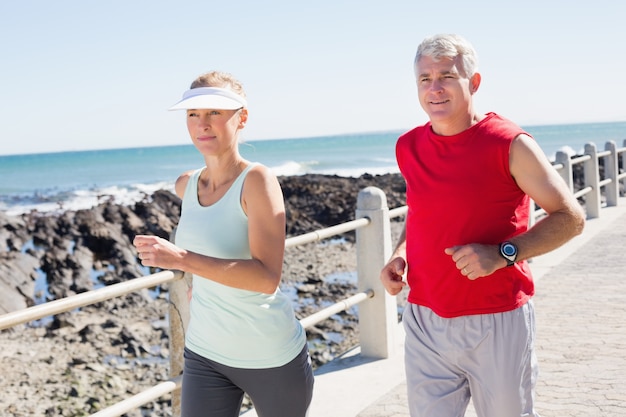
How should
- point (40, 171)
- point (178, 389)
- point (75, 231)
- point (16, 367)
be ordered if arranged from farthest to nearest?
1. point (40, 171)
2. point (75, 231)
3. point (16, 367)
4. point (178, 389)

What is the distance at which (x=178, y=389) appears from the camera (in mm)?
3934

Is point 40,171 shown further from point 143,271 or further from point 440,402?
point 440,402

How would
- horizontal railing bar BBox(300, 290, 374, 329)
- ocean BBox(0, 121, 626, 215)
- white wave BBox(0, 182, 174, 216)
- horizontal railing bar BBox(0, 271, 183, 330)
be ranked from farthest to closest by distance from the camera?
ocean BBox(0, 121, 626, 215)
white wave BBox(0, 182, 174, 216)
horizontal railing bar BBox(300, 290, 374, 329)
horizontal railing bar BBox(0, 271, 183, 330)

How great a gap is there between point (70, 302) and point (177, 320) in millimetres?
1004

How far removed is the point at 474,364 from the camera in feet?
8.28

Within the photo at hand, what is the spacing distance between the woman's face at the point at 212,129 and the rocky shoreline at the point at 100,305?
241 inches

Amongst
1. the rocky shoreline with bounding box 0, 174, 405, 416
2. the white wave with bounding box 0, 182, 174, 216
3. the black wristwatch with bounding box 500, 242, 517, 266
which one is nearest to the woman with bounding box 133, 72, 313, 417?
the black wristwatch with bounding box 500, 242, 517, 266

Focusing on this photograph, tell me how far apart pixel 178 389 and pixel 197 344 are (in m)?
1.36

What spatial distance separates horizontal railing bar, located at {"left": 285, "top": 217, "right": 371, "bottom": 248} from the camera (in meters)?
4.39

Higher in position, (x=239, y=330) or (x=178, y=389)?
(x=239, y=330)

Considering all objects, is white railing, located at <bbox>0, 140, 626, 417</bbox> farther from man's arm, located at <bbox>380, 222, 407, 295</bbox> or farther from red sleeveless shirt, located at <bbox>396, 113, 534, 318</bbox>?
red sleeveless shirt, located at <bbox>396, 113, 534, 318</bbox>

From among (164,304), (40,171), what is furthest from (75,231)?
(40,171)

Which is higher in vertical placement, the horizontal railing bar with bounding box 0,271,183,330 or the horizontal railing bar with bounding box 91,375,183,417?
the horizontal railing bar with bounding box 0,271,183,330

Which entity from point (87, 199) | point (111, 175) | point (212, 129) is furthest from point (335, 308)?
point (111, 175)
